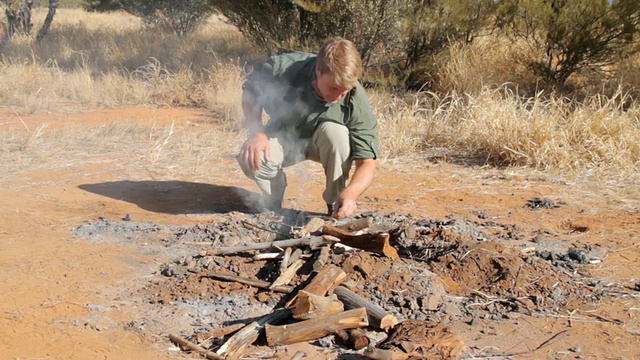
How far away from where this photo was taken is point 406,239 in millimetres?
4020

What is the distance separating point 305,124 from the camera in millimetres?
4480

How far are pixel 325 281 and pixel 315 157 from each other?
1.44 meters

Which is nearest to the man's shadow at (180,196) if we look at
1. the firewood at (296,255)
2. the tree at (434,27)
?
the firewood at (296,255)

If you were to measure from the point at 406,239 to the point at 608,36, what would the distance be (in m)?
6.31

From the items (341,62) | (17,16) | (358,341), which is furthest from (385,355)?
(17,16)

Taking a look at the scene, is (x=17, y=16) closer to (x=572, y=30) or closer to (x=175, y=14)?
(x=175, y=14)

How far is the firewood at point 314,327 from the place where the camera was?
3.03 m

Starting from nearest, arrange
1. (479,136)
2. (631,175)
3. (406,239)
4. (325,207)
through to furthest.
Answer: (406,239) → (325,207) → (631,175) → (479,136)

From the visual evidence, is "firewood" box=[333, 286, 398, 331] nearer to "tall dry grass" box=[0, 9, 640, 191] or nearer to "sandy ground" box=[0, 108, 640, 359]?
"sandy ground" box=[0, 108, 640, 359]

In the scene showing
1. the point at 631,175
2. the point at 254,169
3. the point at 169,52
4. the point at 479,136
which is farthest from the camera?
the point at 169,52

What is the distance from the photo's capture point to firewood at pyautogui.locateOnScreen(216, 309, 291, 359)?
116 inches

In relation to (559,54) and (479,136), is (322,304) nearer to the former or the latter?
(479,136)

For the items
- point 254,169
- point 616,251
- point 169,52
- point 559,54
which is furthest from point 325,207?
point 169,52

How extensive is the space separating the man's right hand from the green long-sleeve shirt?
26cm
